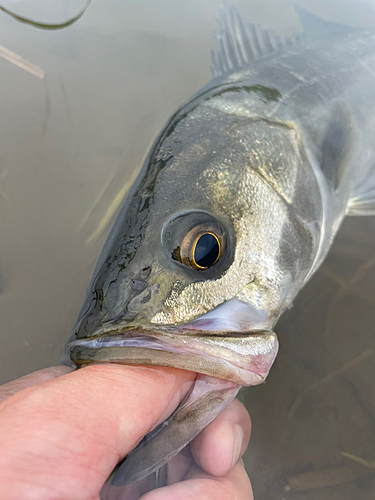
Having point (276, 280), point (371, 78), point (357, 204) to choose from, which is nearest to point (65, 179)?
point (276, 280)

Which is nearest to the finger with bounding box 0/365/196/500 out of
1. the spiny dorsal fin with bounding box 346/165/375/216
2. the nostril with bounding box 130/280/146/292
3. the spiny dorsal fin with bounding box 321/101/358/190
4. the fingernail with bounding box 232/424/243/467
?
the nostril with bounding box 130/280/146/292

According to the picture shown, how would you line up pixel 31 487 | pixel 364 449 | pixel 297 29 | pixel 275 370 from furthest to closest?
pixel 297 29, pixel 275 370, pixel 364 449, pixel 31 487

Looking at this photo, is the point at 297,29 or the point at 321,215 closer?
the point at 321,215

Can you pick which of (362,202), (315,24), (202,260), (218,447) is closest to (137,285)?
(202,260)

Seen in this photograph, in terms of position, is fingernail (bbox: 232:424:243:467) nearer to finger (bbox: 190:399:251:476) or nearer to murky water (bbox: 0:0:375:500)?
finger (bbox: 190:399:251:476)

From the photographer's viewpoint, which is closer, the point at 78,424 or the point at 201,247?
the point at 78,424

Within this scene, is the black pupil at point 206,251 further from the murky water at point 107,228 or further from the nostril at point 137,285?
the murky water at point 107,228

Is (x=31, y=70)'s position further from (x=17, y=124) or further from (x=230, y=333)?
(x=230, y=333)

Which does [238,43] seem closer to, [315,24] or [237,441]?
[315,24]
